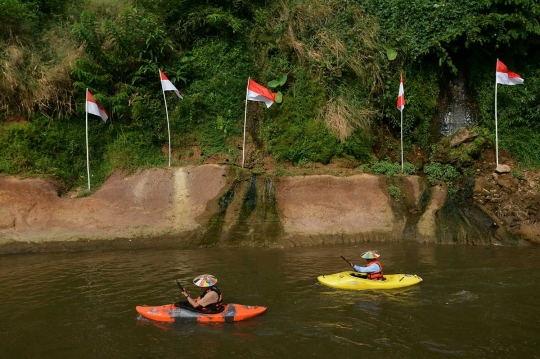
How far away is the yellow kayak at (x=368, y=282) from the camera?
10.3 m

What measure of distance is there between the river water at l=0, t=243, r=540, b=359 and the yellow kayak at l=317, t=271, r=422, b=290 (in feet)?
0.69

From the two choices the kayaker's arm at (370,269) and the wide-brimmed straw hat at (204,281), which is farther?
the kayaker's arm at (370,269)

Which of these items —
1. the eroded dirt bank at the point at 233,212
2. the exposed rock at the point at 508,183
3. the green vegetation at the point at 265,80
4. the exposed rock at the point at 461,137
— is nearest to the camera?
the eroded dirt bank at the point at 233,212

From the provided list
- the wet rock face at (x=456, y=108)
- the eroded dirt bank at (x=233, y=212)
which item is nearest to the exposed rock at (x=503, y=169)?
the eroded dirt bank at (x=233, y=212)

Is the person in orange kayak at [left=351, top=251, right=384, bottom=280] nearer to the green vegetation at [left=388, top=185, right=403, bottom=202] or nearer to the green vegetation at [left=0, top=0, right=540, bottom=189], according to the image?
the green vegetation at [left=388, top=185, right=403, bottom=202]

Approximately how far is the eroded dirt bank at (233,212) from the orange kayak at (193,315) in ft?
19.3

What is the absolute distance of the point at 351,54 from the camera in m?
19.5

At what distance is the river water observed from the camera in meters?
7.32

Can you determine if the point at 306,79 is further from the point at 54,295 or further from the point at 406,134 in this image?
the point at 54,295

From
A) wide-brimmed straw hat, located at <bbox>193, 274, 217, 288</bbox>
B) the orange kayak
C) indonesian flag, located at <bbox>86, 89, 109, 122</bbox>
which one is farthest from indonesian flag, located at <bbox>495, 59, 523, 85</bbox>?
indonesian flag, located at <bbox>86, 89, 109, 122</bbox>

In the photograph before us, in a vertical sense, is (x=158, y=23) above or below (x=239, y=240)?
above

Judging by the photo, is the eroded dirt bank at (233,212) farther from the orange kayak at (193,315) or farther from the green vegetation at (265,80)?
the orange kayak at (193,315)

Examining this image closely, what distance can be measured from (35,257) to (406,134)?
47.7 feet

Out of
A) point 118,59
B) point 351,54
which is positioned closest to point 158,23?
point 118,59
